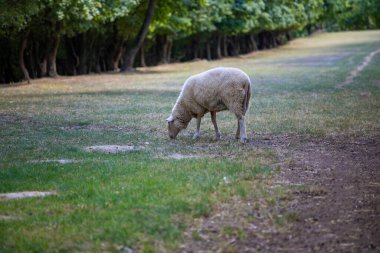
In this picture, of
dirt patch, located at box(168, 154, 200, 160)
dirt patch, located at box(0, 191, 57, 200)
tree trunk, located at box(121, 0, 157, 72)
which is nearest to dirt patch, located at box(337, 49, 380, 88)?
tree trunk, located at box(121, 0, 157, 72)

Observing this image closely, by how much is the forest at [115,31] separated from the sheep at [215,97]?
42.2 feet

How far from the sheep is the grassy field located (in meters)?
0.44

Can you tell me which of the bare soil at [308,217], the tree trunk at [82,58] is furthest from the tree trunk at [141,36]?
the bare soil at [308,217]

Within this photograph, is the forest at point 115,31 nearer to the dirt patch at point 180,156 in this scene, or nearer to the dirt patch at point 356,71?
the dirt patch at point 356,71

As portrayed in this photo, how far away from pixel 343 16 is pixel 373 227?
97.1 m

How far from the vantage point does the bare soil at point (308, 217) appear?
703 cm

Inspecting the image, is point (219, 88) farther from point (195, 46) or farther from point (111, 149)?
point (195, 46)

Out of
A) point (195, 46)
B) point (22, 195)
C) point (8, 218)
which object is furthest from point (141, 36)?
point (8, 218)

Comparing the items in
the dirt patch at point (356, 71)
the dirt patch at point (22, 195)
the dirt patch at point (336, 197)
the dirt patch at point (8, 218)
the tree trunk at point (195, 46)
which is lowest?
the dirt patch at point (356, 71)

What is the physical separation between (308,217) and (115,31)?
113 feet

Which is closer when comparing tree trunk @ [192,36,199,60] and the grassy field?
the grassy field

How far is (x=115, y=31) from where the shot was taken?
4122 cm

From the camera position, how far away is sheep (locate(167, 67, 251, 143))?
13312 millimetres

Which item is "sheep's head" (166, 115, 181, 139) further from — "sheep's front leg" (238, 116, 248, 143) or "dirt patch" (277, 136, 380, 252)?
"dirt patch" (277, 136, 380, 252)
